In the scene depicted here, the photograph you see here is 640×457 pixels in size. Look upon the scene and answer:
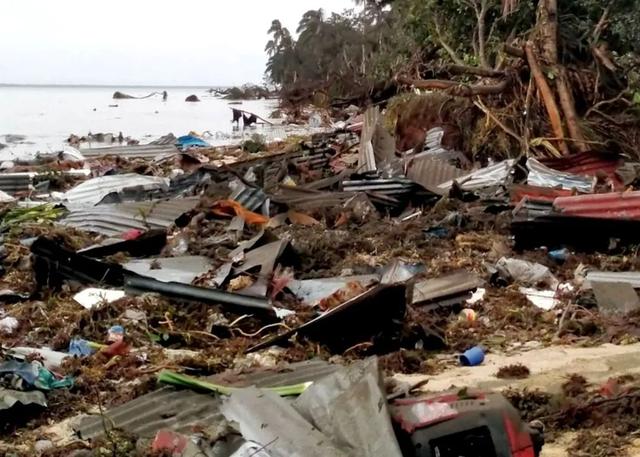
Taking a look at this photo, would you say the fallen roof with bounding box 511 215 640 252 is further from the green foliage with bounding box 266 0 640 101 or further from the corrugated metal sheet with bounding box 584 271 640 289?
the green foliage with bounding box 266 0 640 101

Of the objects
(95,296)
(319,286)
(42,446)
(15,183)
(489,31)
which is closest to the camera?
(42,446)

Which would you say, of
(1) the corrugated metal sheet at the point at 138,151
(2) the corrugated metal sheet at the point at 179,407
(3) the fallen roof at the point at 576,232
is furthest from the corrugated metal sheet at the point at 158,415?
(1) the corrugated metal sheet at the point at 138,151

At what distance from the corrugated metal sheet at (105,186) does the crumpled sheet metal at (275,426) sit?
750 cm

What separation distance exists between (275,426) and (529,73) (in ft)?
29.9

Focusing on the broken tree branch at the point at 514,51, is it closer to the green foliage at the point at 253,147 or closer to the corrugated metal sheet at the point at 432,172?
the corrugated metal sheet at the point at 432,172

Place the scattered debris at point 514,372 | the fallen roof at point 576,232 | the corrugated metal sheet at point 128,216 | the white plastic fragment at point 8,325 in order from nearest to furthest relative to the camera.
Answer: the scattered debris at point 514,372 < the white plastic fragment at point 8,325 < the fallen roof at point 576,232 < the corrugated metal sheet at point 128,216

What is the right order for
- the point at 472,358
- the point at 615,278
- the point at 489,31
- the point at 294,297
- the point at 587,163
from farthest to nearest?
the point at 489,31 < the point at 587,163 < the point at 294,297 < the point at 615,278 < the point at 472,358

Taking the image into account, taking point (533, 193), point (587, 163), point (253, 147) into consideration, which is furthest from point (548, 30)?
point (253, 147)

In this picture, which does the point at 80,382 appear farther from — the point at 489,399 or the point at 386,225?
the point at 386,225

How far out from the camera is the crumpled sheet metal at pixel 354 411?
9.11ft

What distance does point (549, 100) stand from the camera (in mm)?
10484

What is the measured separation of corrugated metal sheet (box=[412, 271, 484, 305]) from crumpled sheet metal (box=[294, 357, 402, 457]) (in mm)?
2302

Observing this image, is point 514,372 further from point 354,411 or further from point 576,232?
point 576,232

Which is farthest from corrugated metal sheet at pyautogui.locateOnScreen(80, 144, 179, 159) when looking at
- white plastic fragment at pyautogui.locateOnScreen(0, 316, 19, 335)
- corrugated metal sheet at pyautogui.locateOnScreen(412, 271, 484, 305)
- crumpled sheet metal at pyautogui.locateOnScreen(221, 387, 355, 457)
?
crumpled sheet metal at pyautogui.locateOnScreen(221, 387, 355, 457)
